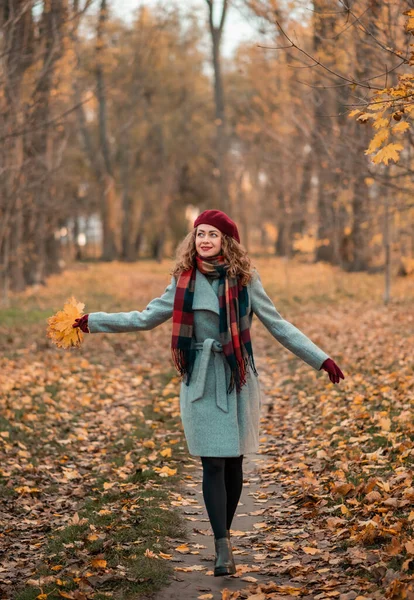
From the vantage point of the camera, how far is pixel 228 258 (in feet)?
15.5

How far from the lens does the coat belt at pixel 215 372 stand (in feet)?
15.1

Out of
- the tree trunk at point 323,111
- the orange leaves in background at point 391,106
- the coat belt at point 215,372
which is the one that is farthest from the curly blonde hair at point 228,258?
the tree trunk at point 323,111

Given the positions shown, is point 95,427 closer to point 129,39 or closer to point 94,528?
point 94,528

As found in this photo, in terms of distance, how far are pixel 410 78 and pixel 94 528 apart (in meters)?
3.40

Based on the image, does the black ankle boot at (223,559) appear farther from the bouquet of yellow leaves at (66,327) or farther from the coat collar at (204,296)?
the bouquet of yellow leaves at (66,327)

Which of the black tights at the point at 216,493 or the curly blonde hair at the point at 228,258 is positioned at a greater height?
the curly blonde hair at the point at 228,258

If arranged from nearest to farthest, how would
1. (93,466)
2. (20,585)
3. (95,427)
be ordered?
(20,585) < (93,466) < (95,427)

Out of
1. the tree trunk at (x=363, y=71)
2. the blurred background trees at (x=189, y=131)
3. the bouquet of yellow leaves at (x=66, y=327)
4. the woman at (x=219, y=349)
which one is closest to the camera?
the woman at (x=219, y=349)

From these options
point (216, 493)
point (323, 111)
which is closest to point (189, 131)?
point (323, 111)

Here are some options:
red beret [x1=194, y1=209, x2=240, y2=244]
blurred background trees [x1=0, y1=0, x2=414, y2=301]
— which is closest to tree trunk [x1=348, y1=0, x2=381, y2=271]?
blurred background trees [x1=0, y1=0, x2=414, y2=301]

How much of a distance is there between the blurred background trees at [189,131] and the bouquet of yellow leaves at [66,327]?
2064mm

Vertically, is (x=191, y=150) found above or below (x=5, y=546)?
above

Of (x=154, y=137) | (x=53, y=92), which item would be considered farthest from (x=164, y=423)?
(x=154, y=137)

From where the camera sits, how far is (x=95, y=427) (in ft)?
28.4
